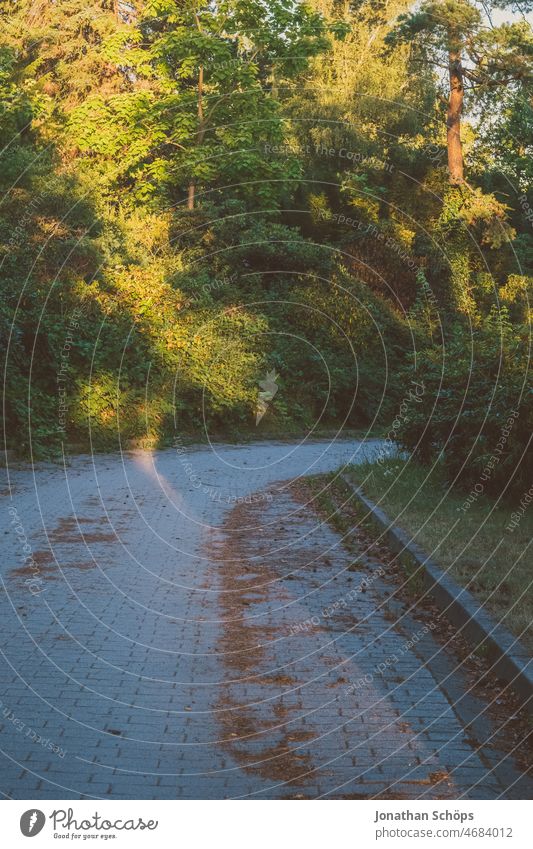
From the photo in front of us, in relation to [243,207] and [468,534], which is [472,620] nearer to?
[468,534]

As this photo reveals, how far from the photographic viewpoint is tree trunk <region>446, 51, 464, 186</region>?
32.6 m

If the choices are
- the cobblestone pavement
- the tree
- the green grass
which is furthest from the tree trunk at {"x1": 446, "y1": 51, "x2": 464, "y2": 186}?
the cobblestone pavement

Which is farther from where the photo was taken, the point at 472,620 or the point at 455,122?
the point at 455,122

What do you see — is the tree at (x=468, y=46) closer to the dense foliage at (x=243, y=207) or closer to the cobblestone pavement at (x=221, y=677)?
the dense foliage at (x=243, y=207)

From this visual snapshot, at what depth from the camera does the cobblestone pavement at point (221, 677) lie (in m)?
4.96

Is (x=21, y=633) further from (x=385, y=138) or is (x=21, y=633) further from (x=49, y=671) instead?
(x=385, y=138)

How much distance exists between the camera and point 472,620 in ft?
24.6

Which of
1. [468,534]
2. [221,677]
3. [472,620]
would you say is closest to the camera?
[221,677]

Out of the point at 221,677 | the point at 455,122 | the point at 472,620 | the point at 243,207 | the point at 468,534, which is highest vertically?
the point at 455,122

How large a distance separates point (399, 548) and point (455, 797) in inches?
238

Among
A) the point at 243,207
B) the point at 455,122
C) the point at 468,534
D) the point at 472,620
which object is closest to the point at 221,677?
the point at 472,620

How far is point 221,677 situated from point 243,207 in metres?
27.5

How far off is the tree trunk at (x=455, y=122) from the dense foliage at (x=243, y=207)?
0.08 meters

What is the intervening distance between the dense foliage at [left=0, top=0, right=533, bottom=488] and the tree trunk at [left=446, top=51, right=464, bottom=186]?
0.25 ft
